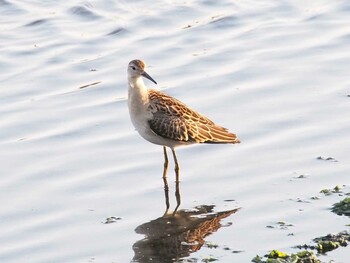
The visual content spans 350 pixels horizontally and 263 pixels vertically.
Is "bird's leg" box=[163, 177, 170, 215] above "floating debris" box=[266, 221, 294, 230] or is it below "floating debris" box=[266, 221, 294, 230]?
above

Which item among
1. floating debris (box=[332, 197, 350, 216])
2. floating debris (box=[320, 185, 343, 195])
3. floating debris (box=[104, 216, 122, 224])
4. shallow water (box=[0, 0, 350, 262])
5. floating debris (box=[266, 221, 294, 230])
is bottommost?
floating debris (box=[266, 221, 294, 230])

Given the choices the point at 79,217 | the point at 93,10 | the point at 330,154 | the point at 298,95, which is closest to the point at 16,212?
the point at 79,217

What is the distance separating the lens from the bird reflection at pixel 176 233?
8672 millimetres

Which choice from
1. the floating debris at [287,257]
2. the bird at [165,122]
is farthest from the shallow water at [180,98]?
the bird at [165,122]

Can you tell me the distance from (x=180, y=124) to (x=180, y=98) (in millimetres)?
2300

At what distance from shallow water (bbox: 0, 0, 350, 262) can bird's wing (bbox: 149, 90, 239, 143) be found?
11.6 inches

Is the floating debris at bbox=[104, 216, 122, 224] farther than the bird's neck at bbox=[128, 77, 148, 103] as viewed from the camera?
No

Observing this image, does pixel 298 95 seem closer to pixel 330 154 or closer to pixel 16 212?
pixel 330 154

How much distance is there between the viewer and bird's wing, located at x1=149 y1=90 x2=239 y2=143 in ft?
35.4

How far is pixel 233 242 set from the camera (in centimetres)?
883

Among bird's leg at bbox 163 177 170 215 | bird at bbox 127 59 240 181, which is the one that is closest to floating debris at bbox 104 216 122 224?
bird's leg at bbox 163 177 170 215

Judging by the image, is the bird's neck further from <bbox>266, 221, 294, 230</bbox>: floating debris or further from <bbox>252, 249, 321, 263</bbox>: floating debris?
<bbox>252, 249, 321, 263</bbox>: floating debris

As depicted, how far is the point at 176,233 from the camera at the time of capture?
927cm

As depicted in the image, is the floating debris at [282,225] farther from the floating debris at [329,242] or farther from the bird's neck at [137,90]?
the bird's neck at [137,90]
